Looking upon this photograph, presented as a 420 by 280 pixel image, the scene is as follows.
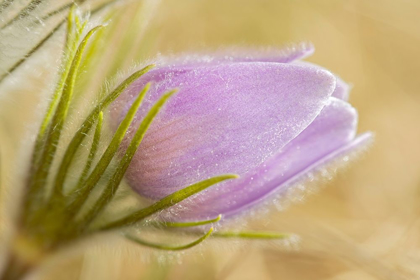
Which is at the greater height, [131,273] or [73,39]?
[73,39]

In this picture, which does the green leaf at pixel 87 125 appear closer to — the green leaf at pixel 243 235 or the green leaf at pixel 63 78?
the green leaf at pixel 63 78

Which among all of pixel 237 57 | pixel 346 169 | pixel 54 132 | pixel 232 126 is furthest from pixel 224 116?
pixel 346 169

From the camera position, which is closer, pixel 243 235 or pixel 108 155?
pixel 108 155

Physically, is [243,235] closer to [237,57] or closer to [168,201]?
[168,201]

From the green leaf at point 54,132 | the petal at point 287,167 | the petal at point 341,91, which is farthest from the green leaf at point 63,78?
the petal at point 341,91

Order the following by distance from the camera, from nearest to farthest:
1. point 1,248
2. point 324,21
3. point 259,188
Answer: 1. point 259,188
2. point 1,248
3. point 324,21

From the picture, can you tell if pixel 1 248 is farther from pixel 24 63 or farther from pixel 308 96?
pixel 308 96

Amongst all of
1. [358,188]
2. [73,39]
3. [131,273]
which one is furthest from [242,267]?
[73,39]

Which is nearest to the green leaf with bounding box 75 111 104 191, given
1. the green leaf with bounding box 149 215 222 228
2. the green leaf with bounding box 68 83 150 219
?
the green leaf with bounding box 68 83 150 219
